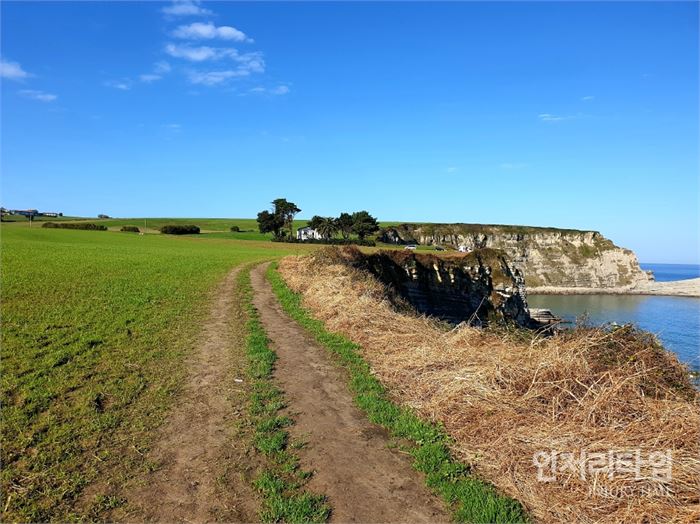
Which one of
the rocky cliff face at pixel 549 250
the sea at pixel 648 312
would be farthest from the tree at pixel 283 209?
the sea at pixel 648 312

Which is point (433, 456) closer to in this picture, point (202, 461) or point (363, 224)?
point (202, 461)

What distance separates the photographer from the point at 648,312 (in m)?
74.6

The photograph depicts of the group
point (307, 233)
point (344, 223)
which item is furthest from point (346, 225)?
point (307, 233)

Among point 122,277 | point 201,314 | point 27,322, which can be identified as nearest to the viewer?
point 27,322

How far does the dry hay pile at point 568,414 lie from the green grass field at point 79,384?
175 inches

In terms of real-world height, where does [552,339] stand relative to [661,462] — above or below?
above

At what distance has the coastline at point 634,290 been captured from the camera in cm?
10944

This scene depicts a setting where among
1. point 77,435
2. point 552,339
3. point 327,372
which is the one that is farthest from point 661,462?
point 77,435

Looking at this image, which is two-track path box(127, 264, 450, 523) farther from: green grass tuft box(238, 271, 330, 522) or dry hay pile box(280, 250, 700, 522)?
dry hay pile box(280, 250, 700, 522)

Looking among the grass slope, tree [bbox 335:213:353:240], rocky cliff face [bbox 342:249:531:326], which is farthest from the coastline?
the grass slope

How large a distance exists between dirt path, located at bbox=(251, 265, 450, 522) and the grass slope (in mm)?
171

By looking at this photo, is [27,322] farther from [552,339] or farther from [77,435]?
[552,339]

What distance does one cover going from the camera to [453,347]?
932 centimetres

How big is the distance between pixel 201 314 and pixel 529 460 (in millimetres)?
12571
